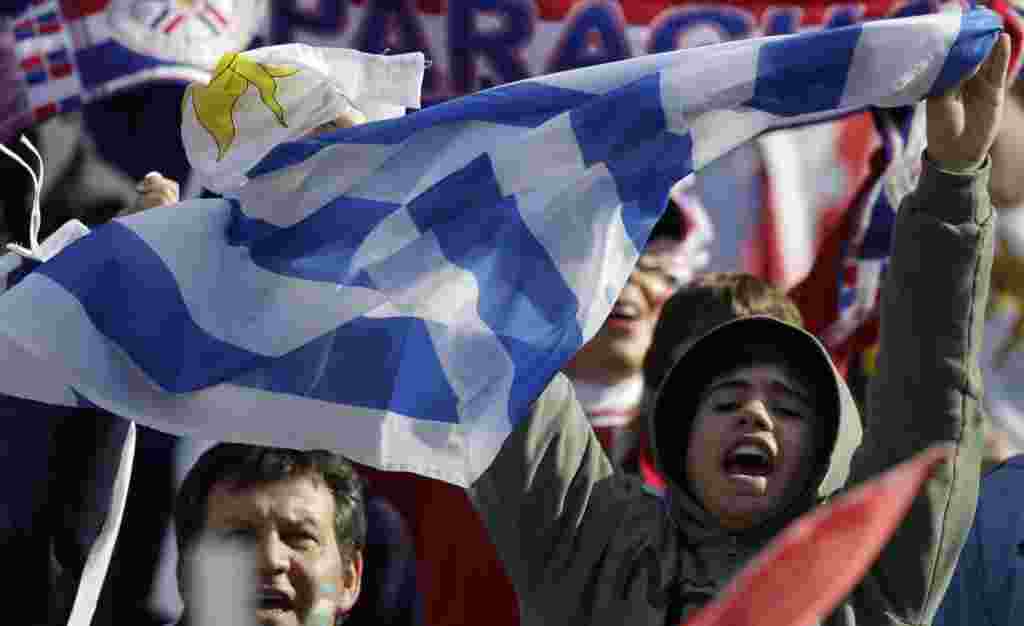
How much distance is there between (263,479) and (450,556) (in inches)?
45.5

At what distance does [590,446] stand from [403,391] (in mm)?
269

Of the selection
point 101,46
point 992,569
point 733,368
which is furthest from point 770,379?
point 101,46

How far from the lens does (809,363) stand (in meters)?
3.13

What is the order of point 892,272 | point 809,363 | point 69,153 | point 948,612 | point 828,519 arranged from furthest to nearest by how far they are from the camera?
point 69,153, point 948,612, point 809,363, point 892,272, point 828,519

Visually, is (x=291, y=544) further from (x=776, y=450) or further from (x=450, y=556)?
(x=450, y=556)

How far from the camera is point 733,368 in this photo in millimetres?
3156

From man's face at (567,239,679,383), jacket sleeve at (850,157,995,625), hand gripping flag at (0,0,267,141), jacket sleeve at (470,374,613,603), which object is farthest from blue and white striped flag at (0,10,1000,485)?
hand gripping flag at (0,0,267,141)

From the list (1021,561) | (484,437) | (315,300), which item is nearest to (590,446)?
(484,437)

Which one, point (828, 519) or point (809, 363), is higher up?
point (828, 519)

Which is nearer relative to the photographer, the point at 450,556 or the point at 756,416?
the point at 756,416

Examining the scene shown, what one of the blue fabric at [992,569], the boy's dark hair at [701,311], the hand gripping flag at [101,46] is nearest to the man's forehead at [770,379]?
the blue fabric at [992,569]

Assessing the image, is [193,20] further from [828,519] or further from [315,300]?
[828,519]

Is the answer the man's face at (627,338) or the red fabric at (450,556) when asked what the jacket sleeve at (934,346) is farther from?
the man's face at (627,338)

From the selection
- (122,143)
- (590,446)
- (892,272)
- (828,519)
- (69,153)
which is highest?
(828,519)
